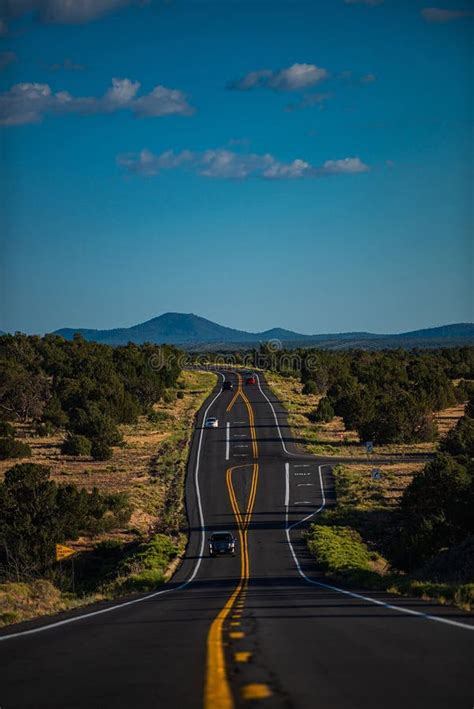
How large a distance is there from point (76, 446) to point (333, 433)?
2708 cm

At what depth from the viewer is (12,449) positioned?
62125 millimetres

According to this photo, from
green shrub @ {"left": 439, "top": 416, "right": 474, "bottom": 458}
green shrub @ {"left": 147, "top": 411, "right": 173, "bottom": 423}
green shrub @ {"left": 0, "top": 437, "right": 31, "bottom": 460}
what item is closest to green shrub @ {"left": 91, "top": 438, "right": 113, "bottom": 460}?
green shrub @ {"left": 0, "top": 437, "right": 31, "bottom": 460}

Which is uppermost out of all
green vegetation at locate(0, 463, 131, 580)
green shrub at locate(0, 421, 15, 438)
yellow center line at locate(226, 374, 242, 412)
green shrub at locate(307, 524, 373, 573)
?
yellow center line at locate(226, 374, 242, 412)

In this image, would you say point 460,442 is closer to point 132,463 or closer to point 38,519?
point 132,463

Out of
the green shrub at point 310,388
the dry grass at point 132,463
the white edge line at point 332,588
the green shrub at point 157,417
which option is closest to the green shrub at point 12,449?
the dry grass at point 132,463

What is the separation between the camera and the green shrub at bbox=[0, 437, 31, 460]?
61719mm

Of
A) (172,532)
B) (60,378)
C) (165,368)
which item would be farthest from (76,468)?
(165,368)

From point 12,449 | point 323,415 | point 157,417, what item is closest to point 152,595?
point 12,449

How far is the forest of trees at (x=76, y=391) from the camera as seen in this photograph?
227 ft

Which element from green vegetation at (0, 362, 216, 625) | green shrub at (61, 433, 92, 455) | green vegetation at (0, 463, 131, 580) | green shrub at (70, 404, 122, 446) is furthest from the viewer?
green shrub at (70, 404, 122, 446)

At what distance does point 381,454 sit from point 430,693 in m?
65.3

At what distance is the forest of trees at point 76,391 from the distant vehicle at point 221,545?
94.2 feet

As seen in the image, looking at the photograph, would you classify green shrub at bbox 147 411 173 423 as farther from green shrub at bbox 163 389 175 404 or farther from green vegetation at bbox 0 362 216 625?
green vegetation at bbox 0 362 216 625

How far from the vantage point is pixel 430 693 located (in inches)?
196
